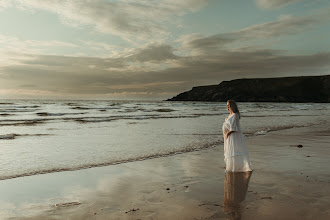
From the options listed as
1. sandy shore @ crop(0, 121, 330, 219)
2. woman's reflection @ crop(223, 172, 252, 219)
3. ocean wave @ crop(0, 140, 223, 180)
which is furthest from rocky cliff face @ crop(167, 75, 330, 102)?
woman's reflection @ crop(223, 172, 252, 219)

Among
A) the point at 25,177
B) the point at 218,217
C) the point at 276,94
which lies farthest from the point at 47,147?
the point at 276,94

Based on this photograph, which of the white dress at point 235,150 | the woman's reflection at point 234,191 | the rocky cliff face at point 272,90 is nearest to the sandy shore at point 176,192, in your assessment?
the woman's reflection at point 234,191

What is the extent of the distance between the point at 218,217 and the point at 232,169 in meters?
3.05

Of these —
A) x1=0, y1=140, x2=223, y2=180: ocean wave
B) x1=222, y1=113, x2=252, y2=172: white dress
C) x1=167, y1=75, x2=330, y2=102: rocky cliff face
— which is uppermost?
x1=167, y1=75, x2=330, y2=102: rocky cliff face

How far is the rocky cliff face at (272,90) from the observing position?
138m

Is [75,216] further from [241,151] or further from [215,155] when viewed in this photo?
[215,155]

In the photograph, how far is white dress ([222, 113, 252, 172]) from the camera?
21.8 feet

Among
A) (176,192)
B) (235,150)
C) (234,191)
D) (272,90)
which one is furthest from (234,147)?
(272,90)

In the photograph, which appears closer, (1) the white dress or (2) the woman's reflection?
(2) the woman's reflection

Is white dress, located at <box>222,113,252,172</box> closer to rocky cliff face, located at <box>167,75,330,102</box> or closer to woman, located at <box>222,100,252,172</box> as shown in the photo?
woman, located at <box>222,100,252,172</box>

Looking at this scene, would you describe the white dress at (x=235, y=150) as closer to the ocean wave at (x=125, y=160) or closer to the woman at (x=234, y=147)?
the woman at (x=234, y=147)

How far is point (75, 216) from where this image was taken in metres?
3.93

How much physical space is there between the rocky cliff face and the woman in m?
142

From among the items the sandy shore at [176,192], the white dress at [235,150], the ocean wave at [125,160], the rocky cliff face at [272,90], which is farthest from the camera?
the rocky cliff face at [272,90]
